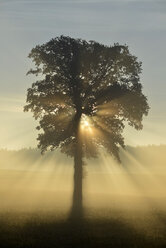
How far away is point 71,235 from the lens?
2541 cm

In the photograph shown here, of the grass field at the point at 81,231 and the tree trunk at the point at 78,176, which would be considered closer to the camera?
the grass field at the point at 81,231

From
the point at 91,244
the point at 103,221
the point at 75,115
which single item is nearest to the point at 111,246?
the point at 91,244

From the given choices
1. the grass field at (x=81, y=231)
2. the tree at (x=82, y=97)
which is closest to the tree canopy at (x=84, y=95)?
the tree at (x=82, y=97)

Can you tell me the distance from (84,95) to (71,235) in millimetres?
21743

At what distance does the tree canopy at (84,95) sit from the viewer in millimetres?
44312

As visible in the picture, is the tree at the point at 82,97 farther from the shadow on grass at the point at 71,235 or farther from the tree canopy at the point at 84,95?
the shadow on grass at the point at 71,235

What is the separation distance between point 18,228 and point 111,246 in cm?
704

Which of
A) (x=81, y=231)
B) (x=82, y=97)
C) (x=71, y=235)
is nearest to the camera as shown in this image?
(x=71, y=235)

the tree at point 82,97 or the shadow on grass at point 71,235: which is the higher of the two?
the tree at point 82,97

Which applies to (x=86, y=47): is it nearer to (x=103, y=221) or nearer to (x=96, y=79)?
(x=96, y=79)

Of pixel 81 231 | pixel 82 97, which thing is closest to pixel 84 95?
pixel 82 97

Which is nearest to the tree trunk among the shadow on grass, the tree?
the tree

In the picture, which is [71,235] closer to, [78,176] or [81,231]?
[81,231]

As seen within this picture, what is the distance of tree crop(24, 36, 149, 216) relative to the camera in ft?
145
